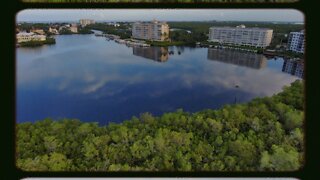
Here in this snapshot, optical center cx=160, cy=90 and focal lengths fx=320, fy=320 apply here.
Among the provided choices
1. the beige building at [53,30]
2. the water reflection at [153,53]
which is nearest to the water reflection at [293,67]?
the water reflection at [153,53]

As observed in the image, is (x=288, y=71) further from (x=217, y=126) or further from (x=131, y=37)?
(x=131, y=37)

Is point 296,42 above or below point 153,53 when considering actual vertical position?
above

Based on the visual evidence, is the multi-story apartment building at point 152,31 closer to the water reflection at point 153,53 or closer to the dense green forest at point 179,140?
the water reflection at point 153,53

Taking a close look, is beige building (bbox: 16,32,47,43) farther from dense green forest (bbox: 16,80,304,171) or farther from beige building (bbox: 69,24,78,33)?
dense green forest (bbox: 16,80,304,171)

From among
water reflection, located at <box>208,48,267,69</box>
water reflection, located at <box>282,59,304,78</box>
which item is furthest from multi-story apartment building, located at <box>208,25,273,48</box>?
water reflection, located at <box>282,59,304,78</box>

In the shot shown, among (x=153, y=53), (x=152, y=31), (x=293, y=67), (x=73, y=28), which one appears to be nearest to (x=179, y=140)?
(x=153, y=53)

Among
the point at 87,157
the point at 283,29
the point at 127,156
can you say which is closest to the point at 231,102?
the point at 283,29

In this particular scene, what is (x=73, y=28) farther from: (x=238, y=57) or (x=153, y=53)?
(x=238, y=57)

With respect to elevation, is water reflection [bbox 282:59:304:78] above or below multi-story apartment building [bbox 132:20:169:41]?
below
